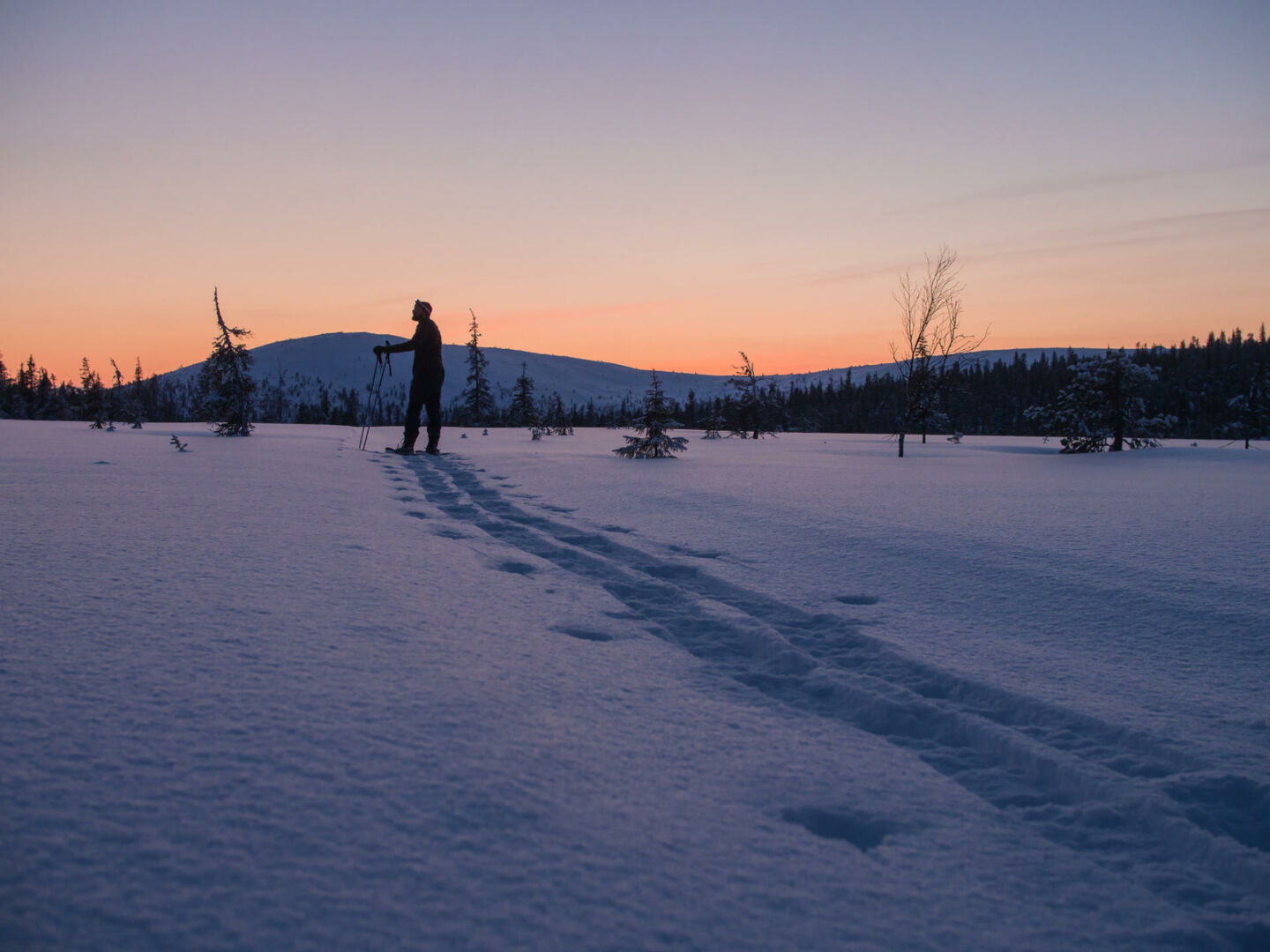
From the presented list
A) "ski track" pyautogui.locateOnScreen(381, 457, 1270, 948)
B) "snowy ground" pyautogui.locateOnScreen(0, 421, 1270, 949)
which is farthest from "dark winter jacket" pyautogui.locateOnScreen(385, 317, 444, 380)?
"ski track" pyautogui.locateOnScreen(381, 457, 1270, 948)

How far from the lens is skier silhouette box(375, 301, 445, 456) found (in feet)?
34.9

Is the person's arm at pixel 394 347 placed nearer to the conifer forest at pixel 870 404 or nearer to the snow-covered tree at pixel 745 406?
the conifer forest at pixel 870 404

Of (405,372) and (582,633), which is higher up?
(405,372)

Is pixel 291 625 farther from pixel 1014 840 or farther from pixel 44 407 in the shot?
pixel 44 407

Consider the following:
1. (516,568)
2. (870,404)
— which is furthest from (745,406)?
(870,404)

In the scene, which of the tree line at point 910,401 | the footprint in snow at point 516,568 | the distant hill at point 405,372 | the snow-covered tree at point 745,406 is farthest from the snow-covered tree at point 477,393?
the distant hill at point 405,372

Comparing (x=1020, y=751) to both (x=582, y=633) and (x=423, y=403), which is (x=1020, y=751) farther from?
(x=423, y=403)

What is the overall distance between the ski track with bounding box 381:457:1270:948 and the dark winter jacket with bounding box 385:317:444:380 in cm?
863

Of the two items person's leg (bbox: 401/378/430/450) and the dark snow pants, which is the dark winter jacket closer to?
the dark snow pants

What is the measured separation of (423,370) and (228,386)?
682cm

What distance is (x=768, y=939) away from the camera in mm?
1057

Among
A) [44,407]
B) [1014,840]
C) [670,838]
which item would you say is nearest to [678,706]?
[670,838]

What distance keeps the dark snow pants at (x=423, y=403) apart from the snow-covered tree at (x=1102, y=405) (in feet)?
48.9

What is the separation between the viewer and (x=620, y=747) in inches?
64.6
